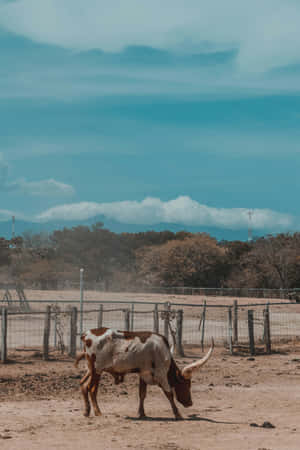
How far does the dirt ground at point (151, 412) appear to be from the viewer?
30.9 ft

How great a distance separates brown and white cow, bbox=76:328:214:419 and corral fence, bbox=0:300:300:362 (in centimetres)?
626

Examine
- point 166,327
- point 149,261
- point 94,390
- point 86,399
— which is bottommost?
point 86,399

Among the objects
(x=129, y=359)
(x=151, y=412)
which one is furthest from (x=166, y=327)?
(x=129, y=359)

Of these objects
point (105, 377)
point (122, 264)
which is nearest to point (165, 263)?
point (122, 264)

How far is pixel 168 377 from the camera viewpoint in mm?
11094

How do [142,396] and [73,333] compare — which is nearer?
[142,396]

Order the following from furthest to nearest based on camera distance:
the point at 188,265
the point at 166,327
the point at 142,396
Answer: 1. the point at 188,265
2. the point at 166,327
3. the point at 142,396

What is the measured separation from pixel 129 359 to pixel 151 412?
4.81 ft

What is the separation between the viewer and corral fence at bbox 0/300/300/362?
19047mm

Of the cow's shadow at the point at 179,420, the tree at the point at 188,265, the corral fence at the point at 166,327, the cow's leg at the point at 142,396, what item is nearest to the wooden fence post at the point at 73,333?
the corral fence at the point at 166,327

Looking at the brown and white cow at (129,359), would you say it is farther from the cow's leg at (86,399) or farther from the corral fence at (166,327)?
the corral fence at (166,327)

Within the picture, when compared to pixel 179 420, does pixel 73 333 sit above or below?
above

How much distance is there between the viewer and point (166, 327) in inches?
816

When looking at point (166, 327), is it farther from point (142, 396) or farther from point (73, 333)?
point (142, 396)
